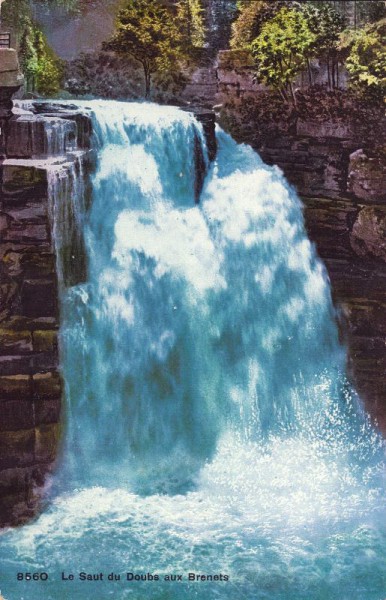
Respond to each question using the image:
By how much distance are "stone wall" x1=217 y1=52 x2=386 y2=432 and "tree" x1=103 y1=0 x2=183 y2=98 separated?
0.51 m

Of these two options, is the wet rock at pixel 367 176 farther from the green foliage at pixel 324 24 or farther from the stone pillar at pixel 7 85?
the stone pillar at pixel 7 85

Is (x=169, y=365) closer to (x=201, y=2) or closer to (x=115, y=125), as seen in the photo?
(x=115, y=125)

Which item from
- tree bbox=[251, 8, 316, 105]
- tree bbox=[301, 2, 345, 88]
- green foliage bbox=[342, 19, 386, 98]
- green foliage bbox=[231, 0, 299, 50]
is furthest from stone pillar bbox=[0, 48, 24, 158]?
green foliage bbox=[342, 19, 386, 98]

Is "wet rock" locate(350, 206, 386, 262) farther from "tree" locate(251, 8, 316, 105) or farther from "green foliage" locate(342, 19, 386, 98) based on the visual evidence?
"tree" locate(251, 8, 316, 105)

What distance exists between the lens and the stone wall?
682 cm

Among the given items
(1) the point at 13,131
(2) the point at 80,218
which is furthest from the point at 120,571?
(1) the point at 13,131

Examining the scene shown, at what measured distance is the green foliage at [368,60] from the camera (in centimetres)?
625

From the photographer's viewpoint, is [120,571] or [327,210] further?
[327,210]

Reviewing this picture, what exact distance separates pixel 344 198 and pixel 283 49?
1634mm

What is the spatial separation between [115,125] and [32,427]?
2.93 meters

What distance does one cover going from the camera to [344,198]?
7.34m

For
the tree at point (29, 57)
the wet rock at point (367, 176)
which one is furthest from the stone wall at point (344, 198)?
the tree at point (29, 57)

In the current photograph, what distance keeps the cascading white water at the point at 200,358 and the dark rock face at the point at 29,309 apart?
17 cm

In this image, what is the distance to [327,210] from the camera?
730cm
